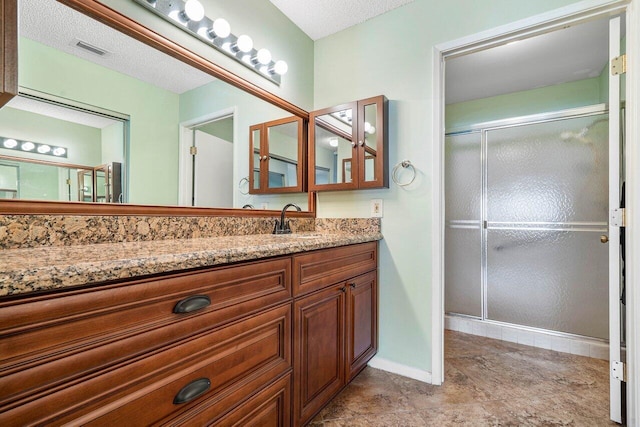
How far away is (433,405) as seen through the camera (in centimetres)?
153

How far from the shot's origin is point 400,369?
1820mm

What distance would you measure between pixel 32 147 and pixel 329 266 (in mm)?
1202

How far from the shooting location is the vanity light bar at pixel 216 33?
128 cm

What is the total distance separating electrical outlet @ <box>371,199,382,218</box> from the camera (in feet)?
6.25

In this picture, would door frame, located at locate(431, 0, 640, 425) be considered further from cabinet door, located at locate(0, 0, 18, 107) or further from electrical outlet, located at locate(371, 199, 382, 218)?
cabinet door, located at locate(0, 0, 18, 107)

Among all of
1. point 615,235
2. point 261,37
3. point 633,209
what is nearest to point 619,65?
point 633,209

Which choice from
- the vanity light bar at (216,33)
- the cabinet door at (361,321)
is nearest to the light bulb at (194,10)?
the vanity light bar at (216,33)

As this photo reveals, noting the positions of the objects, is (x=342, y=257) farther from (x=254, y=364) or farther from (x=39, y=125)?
→ (x=39, y=125)

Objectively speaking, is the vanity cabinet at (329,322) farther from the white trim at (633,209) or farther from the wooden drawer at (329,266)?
the white trim at (633,209)

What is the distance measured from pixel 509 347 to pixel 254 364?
7.35 ft

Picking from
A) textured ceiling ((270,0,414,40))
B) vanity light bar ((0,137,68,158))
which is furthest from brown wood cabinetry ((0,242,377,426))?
textured ceiling ((270,0,414,40))

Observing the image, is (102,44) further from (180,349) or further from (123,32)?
(180,349)

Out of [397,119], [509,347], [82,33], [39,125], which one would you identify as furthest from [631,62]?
[39,125]

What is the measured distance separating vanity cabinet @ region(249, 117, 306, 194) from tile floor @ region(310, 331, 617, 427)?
1311 mm
